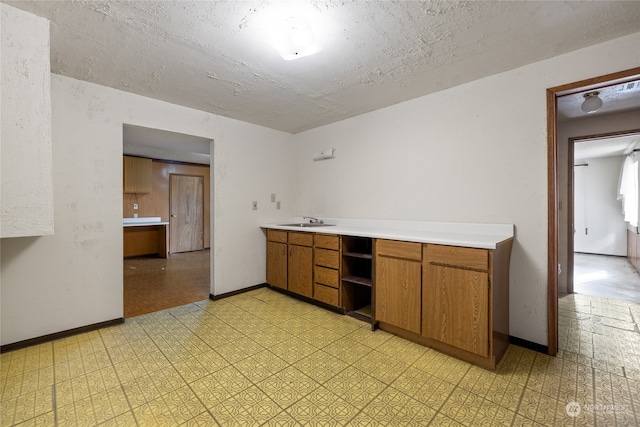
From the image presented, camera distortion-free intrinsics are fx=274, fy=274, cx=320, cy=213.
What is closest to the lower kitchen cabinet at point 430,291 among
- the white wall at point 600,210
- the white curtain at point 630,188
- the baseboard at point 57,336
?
the baseboard at point 57,336

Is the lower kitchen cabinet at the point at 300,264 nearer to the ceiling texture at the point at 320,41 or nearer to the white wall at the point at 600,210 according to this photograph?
the ceiling texture at the point at 320,41

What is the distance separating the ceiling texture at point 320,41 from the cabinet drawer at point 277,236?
1691 mm

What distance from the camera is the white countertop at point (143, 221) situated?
5.79 m

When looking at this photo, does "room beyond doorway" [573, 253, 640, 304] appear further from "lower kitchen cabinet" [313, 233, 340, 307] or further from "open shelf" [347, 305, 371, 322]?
"lower kitchen cabinet" [313, 233, 340, 307]

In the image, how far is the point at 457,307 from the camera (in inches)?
80.9

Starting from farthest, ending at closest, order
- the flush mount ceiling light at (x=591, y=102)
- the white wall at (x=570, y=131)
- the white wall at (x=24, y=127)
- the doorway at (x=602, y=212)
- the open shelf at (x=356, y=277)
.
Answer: the doorway at (x=602, y=212) → the white wall at (x=570, y=131) → the open shelf at (x=356, y=277) → the flush mount ceiling light at (x=591, y=102) → the white wall at (x=24, y=127)

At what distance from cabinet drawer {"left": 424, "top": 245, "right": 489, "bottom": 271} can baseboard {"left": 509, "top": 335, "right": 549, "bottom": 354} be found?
37.5 inches

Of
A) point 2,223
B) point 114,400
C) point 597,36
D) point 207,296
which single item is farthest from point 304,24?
point 207,296

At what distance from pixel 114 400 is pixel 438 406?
1917 mm

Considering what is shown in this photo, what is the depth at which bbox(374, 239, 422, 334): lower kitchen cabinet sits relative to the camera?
7.48ft

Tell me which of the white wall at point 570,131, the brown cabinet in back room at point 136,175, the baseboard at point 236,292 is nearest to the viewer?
the white wall at point 570,131

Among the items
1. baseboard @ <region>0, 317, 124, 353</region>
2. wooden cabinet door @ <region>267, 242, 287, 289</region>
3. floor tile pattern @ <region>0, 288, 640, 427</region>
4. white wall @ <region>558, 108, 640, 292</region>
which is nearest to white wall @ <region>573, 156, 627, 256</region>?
white wall @ <region>558, 108, 640, 292</region>

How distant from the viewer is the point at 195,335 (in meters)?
2.47

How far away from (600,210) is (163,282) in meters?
9.45
